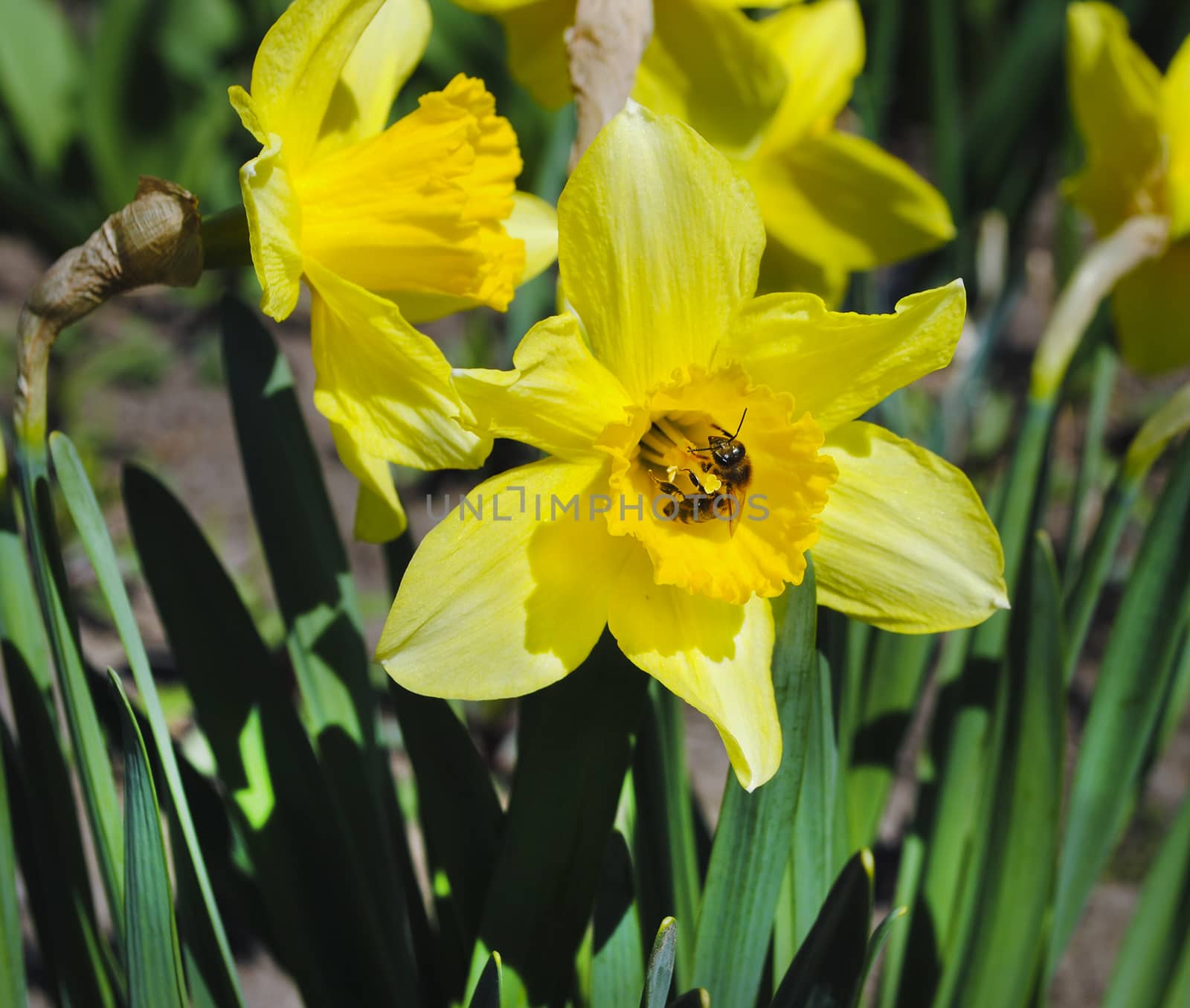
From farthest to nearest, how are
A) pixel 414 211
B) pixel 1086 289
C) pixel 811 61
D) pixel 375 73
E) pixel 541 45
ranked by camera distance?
pixel 811 61 < pixel 1086 289 < pixel 541 45 < pixel 375 73 < pixel 414 211

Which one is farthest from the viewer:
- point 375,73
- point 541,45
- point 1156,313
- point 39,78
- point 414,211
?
point 39,78

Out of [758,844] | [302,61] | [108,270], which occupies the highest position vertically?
[302,61]

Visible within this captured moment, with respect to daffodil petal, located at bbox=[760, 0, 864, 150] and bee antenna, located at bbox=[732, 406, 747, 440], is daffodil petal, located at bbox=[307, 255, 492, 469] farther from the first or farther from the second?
daffodil petal, located at bbox=[760, 0, 864, 150]

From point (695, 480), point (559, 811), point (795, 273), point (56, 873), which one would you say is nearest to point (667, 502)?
point (695, 480)

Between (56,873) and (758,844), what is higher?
(758,844)

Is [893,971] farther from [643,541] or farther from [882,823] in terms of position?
[643,541]

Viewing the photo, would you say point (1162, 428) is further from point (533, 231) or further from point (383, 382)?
point (383, 382)

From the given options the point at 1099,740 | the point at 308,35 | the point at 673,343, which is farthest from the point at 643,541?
the point at 1099,740
